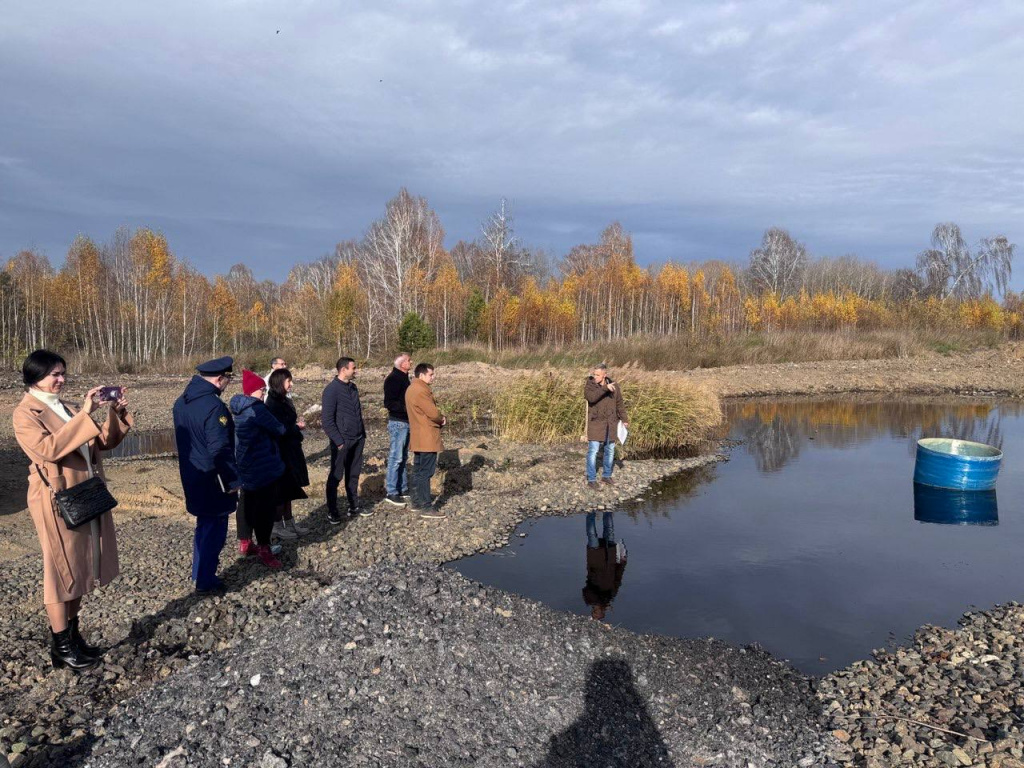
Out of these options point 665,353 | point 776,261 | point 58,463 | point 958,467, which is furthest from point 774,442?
point 776,261

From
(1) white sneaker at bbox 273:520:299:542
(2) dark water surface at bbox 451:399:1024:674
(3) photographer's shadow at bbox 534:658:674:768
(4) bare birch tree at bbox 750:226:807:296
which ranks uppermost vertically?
(4) bare birch tree at bbox 750:226:807:296

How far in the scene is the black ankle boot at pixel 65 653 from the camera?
186 inches

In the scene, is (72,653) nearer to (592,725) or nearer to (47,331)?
(592,725)

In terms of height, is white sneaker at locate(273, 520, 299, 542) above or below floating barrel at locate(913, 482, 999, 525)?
above

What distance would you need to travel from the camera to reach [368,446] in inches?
584

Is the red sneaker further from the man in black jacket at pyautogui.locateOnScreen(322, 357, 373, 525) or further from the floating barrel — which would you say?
the floating barrel

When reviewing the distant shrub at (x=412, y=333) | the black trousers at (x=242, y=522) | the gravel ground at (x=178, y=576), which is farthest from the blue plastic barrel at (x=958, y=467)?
the distant shrub at (x=412, y=333)

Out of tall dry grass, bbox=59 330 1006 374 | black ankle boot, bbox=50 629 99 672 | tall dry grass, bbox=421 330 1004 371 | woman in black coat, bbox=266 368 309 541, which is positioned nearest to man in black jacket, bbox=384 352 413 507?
woman in black coat, bbox=266 368 309 541

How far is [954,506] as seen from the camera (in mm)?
11172

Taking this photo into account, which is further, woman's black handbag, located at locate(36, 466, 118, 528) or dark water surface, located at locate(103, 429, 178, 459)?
dark water surface, located at locate(103, 429, 178, 459)

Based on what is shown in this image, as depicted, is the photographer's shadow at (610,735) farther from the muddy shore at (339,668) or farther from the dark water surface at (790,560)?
the dark water surface at (790,560)

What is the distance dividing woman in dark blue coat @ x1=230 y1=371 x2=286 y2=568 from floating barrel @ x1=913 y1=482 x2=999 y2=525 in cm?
911

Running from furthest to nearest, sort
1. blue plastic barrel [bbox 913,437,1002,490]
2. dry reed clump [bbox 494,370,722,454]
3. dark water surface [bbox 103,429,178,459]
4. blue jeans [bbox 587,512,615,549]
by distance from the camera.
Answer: dark water surface [bbox 103,429,178,459] < dry reed clump [bbox 494,370,722,454] < blue plastic barrel [bbox 913,437,1002,490] < blue jeans [bbox 587,512,615,549]

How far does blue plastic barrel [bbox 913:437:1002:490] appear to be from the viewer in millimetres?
11521
